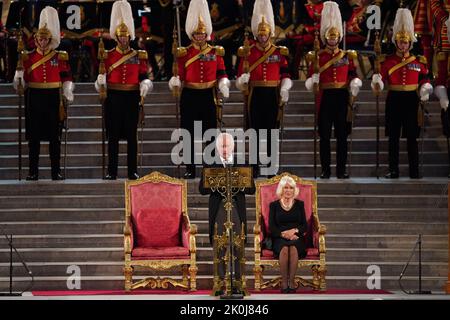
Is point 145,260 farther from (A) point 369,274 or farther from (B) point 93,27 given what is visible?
(B) point 93,27

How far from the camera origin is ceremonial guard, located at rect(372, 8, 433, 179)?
21.3m

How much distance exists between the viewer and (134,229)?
18.8 meters

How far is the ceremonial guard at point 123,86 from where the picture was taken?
21.0 m

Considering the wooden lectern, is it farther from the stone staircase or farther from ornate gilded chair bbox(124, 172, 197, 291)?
the stone staircase

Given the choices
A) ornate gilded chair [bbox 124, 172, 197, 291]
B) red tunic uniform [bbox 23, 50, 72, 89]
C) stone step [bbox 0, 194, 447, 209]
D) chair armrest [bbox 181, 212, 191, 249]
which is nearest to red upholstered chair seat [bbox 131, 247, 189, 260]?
ornate gilded chair [bbox 124, 172, 197, 291]

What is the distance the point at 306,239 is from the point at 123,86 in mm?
3757

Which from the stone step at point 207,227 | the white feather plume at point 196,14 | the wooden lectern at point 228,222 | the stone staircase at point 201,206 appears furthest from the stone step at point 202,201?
the wooden lectern at point 228,222

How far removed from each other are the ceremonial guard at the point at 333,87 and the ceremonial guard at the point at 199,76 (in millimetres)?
1217

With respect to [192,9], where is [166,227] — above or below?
below

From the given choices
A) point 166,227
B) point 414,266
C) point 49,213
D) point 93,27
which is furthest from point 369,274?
point 93,27

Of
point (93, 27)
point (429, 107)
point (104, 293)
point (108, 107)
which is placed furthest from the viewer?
point (93, 27)
